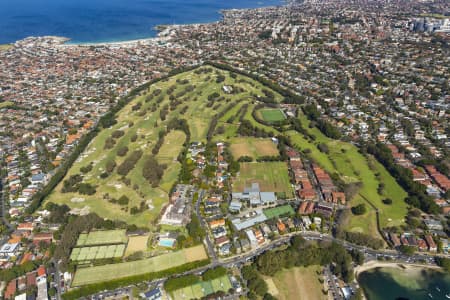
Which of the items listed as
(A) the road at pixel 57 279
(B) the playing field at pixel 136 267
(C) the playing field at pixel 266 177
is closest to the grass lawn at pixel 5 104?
(A) the road at pixel 57 279

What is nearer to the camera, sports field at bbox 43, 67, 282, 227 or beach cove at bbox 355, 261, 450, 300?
beach cove at bbox 355, 261, 450, 300

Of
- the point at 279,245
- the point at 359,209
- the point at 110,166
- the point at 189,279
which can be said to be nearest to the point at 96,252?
the point at 189,279

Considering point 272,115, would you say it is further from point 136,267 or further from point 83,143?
point 136,267

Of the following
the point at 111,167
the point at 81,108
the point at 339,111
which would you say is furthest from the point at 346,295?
the point at 81,108

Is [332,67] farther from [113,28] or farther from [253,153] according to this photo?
[113,28]

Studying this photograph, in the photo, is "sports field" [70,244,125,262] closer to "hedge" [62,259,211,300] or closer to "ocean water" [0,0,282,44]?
"hedge" [62,259,211,300]

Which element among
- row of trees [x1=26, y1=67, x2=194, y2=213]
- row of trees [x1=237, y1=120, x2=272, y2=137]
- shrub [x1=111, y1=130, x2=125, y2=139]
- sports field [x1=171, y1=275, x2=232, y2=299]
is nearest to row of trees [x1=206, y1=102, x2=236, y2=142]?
row of trees [x1=237, y1=120, x2=272, y2=137]

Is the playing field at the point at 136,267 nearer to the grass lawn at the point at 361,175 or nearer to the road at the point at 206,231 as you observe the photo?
the road at the point at 206,231
